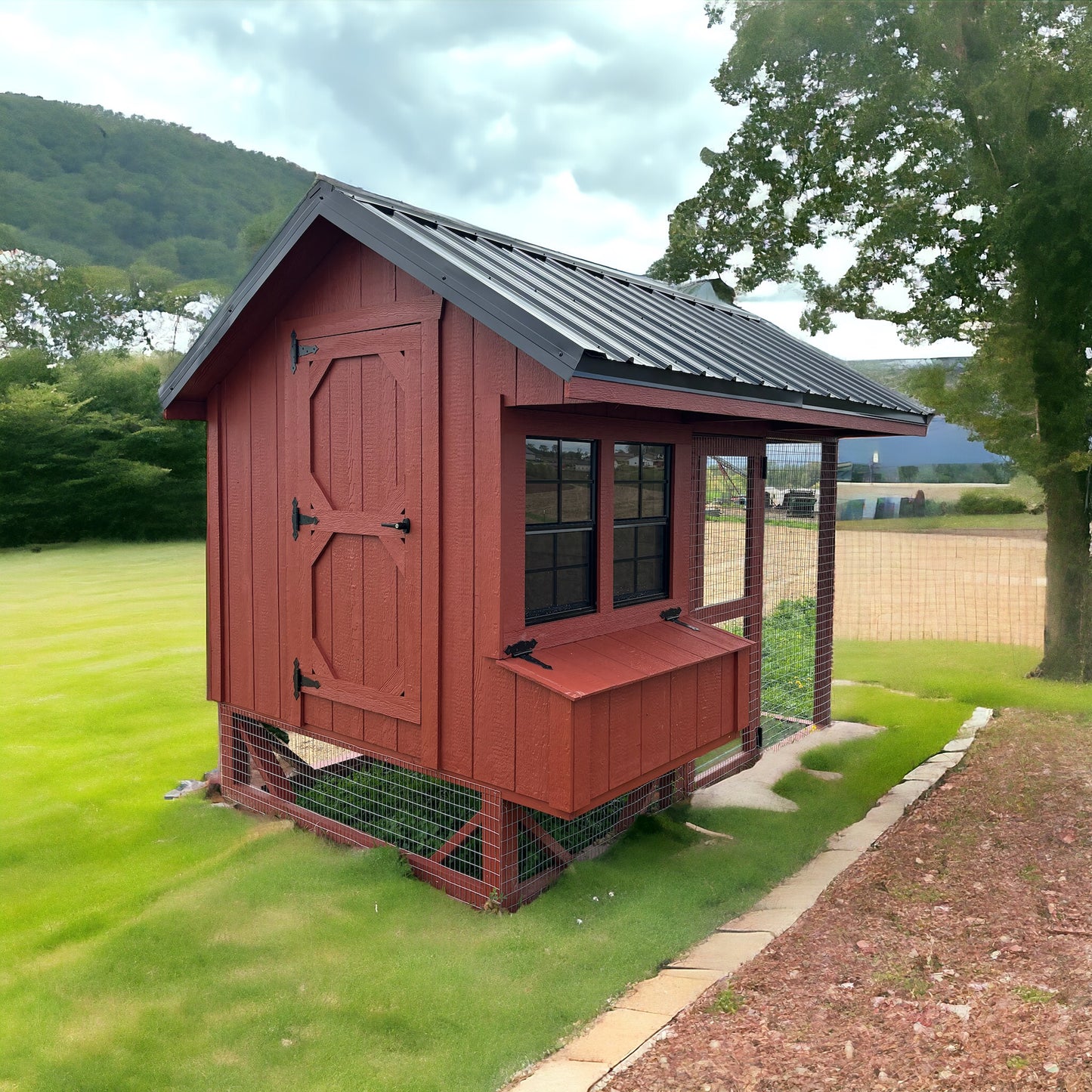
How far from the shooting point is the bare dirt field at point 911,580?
21.4 feet

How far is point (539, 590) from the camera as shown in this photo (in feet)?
14.6

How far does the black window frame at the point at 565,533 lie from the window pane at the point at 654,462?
20.4 inches

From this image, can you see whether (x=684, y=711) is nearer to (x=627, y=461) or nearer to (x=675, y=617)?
(x=675, y=617)

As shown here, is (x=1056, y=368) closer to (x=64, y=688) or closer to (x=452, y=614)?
(x=452, y=614)

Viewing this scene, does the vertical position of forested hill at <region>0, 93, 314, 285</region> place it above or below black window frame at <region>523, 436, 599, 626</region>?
above

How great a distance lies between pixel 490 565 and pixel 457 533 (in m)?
0.27

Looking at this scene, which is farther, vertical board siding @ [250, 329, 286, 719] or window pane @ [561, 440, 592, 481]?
Result: vertical board siding @ [250, 329, 286, 719]

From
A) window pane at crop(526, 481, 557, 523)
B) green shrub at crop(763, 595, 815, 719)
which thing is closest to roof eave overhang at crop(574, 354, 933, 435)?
window pane at crop(526, 481, 557, 523)

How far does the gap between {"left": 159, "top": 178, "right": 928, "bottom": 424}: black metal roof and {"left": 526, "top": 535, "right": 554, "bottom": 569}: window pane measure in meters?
1.01

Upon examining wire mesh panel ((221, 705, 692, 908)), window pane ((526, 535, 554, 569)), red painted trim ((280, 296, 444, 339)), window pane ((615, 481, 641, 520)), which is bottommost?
wire mesh panel ((221, 705, 692, 908))

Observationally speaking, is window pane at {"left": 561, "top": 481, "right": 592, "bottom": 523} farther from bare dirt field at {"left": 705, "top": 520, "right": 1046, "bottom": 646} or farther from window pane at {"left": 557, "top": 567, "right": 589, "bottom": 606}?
bare dirt field at {"left": 705, "top": 520, "right": 1046, "bottom": 646}

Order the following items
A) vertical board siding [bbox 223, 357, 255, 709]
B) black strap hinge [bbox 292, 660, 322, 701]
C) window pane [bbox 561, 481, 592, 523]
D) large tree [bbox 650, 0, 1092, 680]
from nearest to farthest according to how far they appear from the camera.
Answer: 1. window pane [bbox 561, 481, 592, 523]
2. black strap hinge [bbox 292, 660, 322, 701]
3. vertical board siding [bbox 223, 357, 255, 709]
4. large tree [bbox 650, 0, 1092, 680]

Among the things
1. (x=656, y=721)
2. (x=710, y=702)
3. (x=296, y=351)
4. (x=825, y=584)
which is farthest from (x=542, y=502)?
(x=825, y=584)

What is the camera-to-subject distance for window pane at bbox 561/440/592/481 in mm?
4492
